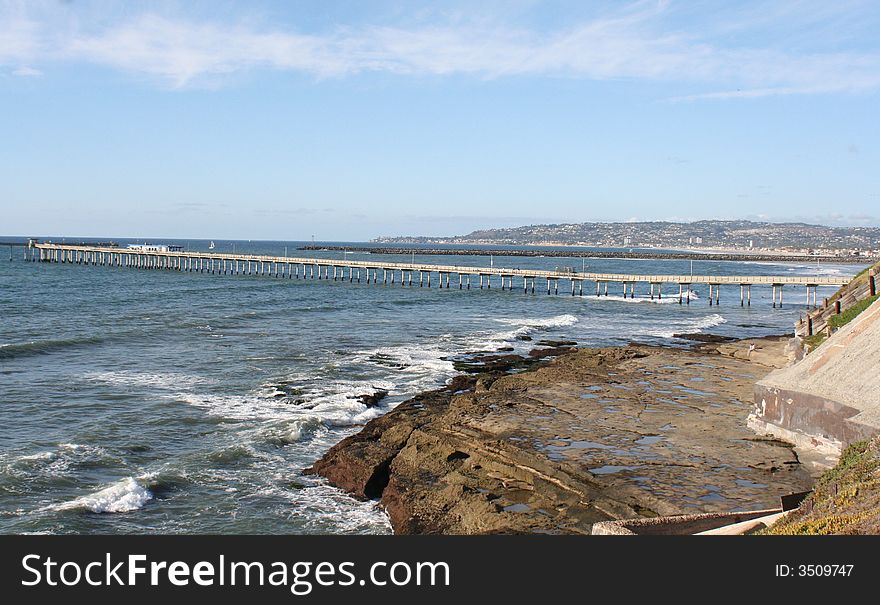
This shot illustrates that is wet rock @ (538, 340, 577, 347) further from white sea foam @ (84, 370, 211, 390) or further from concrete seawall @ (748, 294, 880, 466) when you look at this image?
concrete seawall @ (748, 294, 880, 466)

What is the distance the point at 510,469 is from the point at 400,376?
45.1ft

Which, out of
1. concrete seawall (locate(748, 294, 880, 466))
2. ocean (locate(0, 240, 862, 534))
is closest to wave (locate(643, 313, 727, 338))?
ocean (locate(0, 240, 862, 534))

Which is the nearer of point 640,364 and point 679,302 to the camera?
point 640,364

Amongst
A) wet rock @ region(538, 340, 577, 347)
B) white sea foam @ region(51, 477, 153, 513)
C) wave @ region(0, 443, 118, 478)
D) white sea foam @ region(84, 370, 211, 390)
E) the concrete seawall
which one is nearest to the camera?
white sea foam @ region(51, 477, 153, 513)

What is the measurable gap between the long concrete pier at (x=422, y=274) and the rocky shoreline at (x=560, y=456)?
142 feet

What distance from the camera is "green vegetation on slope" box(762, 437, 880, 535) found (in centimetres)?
906

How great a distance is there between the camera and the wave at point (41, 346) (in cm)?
3418

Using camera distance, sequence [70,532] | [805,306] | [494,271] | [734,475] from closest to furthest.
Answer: [70,532] < [734,475] < [805,306] < [494,271]

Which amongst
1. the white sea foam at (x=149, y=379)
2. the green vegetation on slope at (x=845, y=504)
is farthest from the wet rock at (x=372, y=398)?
the green vegetation on slope at (x=845, y=504)

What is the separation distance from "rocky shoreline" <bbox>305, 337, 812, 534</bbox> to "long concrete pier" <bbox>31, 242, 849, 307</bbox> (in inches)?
1709

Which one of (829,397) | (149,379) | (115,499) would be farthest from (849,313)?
(149,379)
